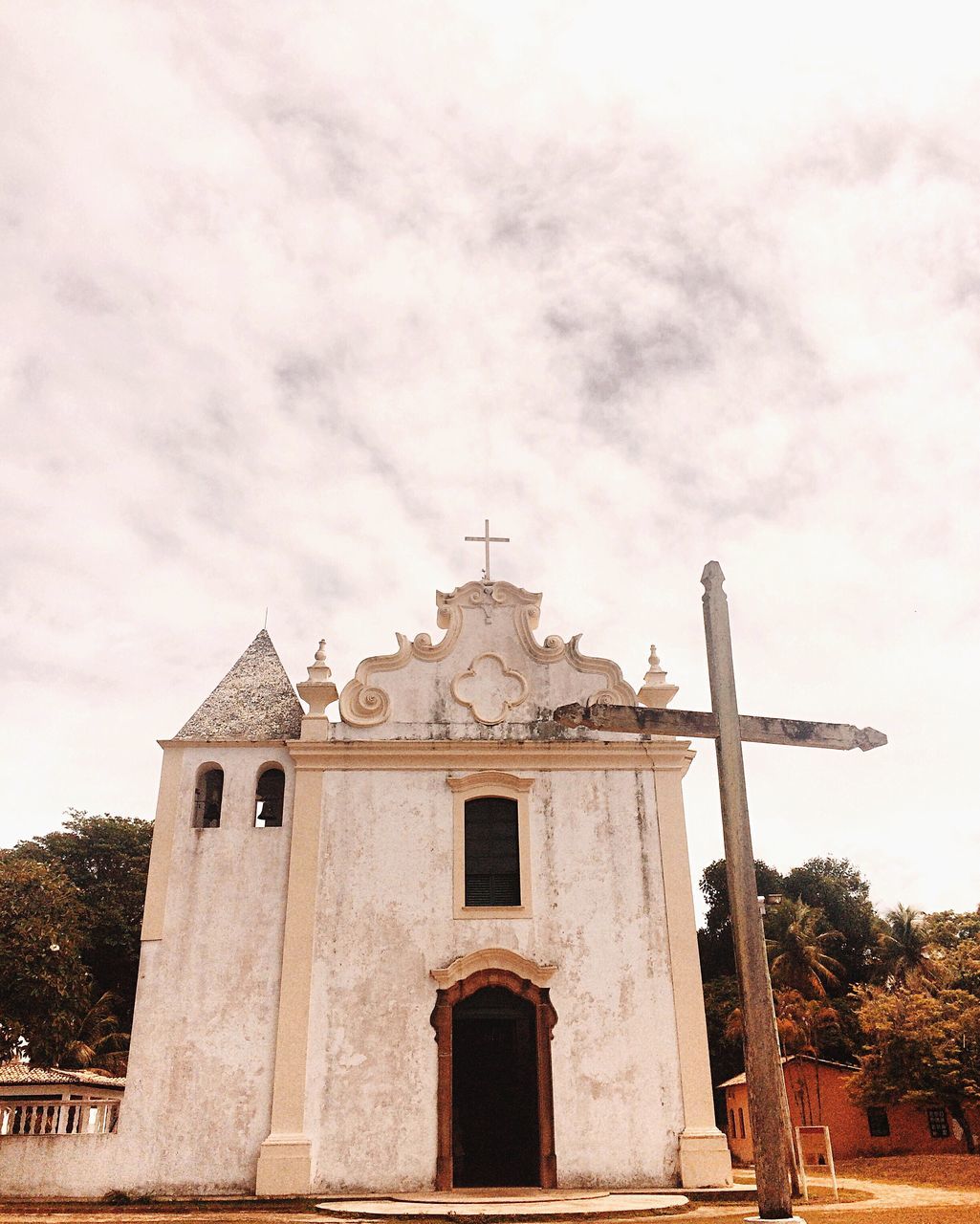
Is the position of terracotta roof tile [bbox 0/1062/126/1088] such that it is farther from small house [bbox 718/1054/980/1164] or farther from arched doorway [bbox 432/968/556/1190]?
small house [bbox 718/1054/980/1164]

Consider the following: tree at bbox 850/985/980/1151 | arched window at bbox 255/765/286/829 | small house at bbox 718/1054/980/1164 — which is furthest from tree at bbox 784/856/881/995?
arched window at bbox 255/765/286/829

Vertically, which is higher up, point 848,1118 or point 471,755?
point 471,755

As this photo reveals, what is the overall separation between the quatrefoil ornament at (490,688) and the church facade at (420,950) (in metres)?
0.05

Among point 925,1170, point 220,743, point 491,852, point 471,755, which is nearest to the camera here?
point 491,852

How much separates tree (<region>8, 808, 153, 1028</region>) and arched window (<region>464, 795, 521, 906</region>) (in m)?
23.6

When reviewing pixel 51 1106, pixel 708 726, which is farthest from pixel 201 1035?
pixel 708 726

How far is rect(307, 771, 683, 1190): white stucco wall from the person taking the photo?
15.6 metres

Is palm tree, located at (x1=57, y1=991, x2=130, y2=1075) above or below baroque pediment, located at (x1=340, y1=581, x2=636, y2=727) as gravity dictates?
below

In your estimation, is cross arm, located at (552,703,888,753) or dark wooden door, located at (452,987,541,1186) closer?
cross arm, located at (552,703,888,753)

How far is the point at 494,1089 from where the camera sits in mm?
17094

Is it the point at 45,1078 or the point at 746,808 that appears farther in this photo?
the point at 45,1078

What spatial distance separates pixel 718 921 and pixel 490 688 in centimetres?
3201

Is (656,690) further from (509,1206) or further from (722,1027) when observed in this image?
(722,1027)

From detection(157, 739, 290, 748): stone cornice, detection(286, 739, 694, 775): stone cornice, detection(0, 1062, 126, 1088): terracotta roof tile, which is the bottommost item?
detection(0, 1062, 126, 1088): terracotta roof tile
